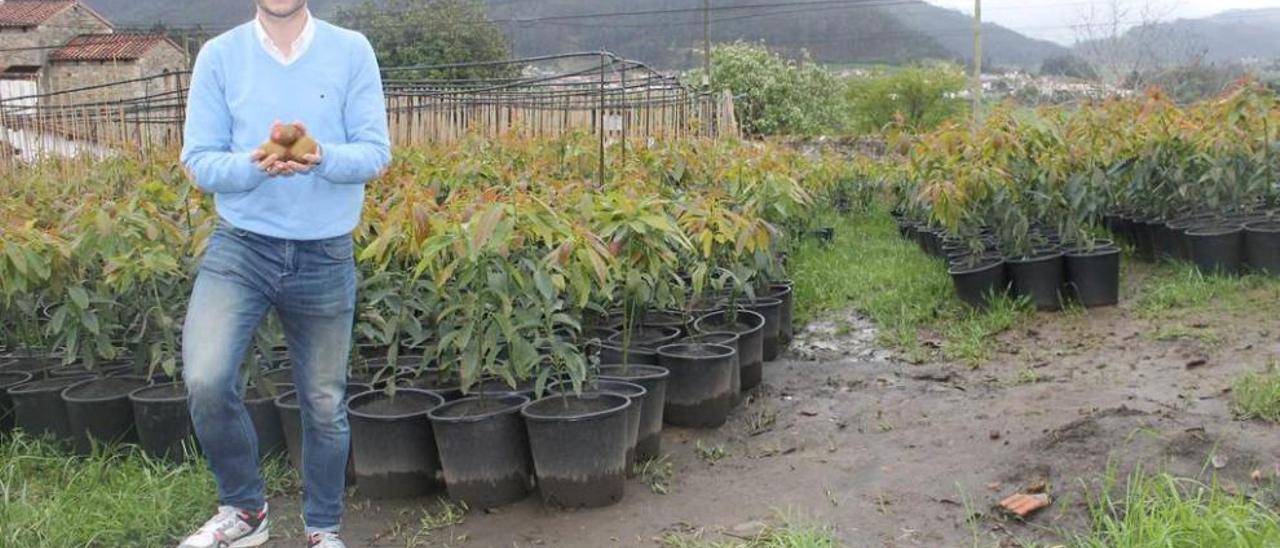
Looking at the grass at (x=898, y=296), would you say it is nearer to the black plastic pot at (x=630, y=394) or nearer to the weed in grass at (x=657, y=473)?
the weed in grass at (x=657, y=473)

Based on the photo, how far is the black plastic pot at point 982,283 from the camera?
19.8 ft

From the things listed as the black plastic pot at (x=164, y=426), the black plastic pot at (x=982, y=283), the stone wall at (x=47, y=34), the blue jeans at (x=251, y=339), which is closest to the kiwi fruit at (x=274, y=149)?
the blue jeans at (x=251, y=339)

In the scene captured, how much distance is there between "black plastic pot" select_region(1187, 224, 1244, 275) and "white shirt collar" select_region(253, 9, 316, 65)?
532 centimetres

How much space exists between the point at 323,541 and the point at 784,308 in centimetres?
339

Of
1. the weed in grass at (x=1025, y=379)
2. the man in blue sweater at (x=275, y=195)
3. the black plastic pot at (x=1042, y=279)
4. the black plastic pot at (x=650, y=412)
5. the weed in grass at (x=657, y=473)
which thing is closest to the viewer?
the man in blue sweater at (x=275, y=195)

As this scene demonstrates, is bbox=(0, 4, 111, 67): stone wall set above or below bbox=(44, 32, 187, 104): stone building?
above

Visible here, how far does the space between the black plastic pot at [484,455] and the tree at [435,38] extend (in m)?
27.2

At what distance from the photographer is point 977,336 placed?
17.9 feet

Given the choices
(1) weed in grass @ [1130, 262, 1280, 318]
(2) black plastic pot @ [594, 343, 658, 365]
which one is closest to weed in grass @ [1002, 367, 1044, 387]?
(1) weed in grass @ [1130, 262, 1280, 318]

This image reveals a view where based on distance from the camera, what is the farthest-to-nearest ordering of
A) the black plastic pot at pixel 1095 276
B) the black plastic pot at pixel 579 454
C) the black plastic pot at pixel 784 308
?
the black plastic pot at pixel 1095 276 < the black plastic pot at pixel 784 308 < the black plastic pot at pixel 579 454

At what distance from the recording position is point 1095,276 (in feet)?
19.1

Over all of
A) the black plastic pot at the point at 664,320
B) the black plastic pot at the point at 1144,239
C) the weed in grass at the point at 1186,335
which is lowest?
the weed in grass at the point at 1186,335

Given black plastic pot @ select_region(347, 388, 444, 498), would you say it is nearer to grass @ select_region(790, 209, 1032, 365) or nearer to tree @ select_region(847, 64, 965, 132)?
grass @ select_region(790, 209, 1032, 365)

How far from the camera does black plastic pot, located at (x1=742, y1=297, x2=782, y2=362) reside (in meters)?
5.26
